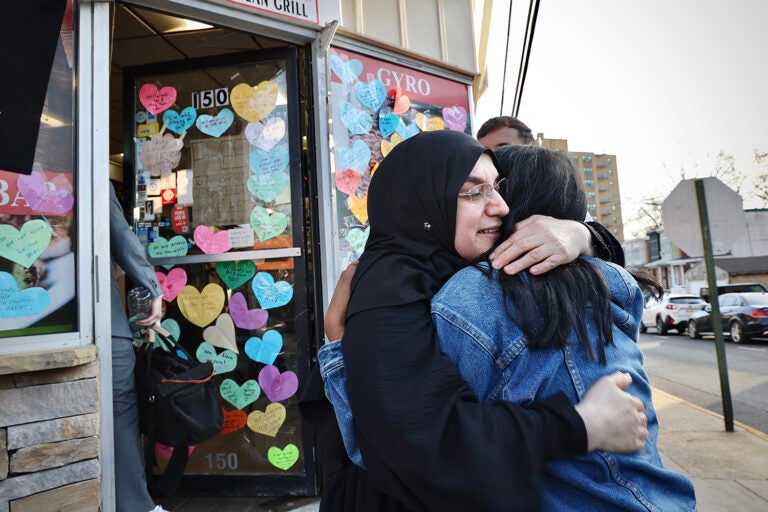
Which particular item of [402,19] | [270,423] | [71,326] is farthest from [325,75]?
[270,423]

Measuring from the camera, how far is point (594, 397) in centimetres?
96

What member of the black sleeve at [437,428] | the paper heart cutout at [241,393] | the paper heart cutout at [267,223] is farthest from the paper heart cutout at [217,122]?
the black sleeve at [437,428]

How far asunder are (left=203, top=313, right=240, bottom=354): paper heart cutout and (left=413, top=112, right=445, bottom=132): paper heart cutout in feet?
7.21

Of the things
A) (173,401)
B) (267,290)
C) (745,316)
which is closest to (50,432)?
(173,401)

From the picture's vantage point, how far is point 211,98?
347 centimetres

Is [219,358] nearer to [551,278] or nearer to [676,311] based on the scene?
[551,278]

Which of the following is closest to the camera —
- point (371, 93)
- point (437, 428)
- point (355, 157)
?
point (437, 428)

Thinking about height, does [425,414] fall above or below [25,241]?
below

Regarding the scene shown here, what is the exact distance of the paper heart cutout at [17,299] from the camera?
2146 millimetres

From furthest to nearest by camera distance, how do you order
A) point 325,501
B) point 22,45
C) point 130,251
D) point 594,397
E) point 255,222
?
point 255,222 < point 130,251 < point 22,45 < point 325,501 < point 594,397

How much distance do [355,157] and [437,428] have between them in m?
2.92

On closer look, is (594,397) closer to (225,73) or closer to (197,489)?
(197,489)

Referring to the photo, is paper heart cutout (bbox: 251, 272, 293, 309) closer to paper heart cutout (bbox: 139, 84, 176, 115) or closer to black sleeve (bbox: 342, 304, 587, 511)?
paper heart cutout (bbox: 139, 84, 176, 115)

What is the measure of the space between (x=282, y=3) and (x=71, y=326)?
233 centimetres
